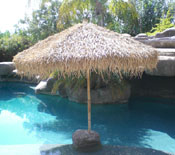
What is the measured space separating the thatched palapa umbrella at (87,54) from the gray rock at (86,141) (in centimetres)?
128

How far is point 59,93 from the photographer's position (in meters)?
9.27

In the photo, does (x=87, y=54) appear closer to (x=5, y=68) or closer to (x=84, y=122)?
(x=84, y=122)

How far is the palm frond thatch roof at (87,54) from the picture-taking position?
149 inches

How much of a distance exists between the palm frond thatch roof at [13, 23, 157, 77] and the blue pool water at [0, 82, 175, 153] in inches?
69.5

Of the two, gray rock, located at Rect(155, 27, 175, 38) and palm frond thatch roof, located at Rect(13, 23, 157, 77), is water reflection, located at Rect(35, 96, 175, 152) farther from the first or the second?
gray rock, located at Rect(155, 27, 175, 38)

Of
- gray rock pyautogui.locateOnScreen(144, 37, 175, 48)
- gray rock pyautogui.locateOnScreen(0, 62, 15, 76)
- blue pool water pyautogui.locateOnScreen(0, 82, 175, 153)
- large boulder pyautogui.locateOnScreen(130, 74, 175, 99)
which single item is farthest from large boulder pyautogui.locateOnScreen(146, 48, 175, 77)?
gray rock pyautogui.locateOnScreen(0, 62, 15, 76)

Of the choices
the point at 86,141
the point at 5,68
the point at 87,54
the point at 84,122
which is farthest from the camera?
the point at 5,68

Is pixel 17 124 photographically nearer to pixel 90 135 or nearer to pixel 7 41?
pixel 90 135

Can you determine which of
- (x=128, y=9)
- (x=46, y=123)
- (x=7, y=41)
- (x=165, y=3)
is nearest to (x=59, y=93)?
(x=46, y=123)

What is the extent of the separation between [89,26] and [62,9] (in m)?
7.62

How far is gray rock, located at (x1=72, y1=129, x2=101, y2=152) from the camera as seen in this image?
4.11 m

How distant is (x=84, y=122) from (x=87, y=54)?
9.40 ft

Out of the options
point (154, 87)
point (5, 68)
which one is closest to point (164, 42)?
point (154, 87)

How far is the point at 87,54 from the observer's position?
3770mm
